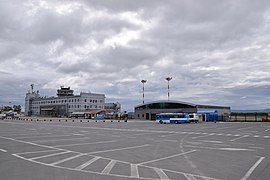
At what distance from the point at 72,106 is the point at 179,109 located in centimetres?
6239

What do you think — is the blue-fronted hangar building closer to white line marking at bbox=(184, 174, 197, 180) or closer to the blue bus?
the blue bus

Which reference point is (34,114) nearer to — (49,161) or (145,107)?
(145,107)

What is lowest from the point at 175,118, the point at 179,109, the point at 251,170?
the point at 175,118

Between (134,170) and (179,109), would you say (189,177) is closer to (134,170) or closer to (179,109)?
(134,170)

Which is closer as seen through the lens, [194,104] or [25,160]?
[25,160]

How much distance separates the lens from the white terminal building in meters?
116

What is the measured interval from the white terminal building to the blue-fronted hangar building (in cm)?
2384

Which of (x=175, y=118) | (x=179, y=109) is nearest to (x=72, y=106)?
(x=179, y=109)

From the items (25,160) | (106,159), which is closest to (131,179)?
(106,159)

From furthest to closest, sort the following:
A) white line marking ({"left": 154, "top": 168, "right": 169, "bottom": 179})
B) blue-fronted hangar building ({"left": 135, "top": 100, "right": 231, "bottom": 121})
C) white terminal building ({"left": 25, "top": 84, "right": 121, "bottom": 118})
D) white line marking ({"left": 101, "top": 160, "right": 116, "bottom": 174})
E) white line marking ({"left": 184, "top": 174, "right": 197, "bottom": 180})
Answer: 1. white terminal building ({"left": 25, "top": 84, "right": 121, "bottom": 118})
2. blue-fronted hangar building ({"left": 135, "top": 100, "right": 231, "bottom": 121})
3. white line marking ({"left": 101, "top": 160, "right": 116, "bottom": 174})
4. white line marking ({"left": 154, "top": 168, "right": 169, "bottom": 179})
5. white line marking ({"left": 184, "top": 174, "right": 197, "bottom": 180})

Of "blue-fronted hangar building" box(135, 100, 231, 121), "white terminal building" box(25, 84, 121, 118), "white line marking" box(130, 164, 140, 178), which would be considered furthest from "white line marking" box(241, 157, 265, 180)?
"white terminal building" box(25, 84, 121, 118)

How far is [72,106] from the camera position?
403ft

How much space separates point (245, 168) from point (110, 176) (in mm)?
4963

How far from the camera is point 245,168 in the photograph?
911 cm
